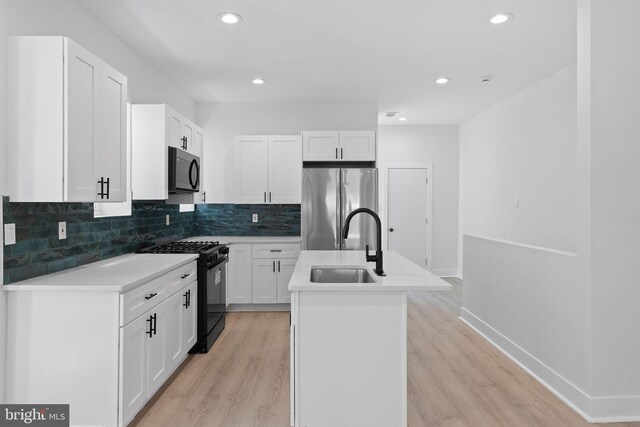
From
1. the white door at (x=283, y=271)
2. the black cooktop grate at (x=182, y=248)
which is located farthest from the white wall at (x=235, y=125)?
the black cooktop grate at (x=182, y=248)

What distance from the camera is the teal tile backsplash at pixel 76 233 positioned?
215 cm

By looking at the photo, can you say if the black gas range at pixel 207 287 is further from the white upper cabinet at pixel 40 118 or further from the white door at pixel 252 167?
the white upper cabinet at pixel 40 118

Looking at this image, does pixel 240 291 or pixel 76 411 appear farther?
pixel 240 291

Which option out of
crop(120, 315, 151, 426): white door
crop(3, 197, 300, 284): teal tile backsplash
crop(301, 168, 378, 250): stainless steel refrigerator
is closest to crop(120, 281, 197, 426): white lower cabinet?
crop(120, 315, 151, 426): white door

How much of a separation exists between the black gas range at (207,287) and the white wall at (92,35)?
4.68 ft

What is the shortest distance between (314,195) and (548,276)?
8.74ft

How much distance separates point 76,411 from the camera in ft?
6.78

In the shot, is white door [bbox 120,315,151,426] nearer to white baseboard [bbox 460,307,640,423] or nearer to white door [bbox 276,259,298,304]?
white door [bbox 276,259,298,304]

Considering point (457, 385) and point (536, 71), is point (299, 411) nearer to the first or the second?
point (457, 385)

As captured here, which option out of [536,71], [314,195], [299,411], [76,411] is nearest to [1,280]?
[76,411]

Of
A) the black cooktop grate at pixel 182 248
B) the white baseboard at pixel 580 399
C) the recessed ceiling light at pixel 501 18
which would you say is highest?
the recessed ceiling light at pixel 501 18

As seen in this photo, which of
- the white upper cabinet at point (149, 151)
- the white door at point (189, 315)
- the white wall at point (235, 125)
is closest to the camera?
the white door at point (189, 315)

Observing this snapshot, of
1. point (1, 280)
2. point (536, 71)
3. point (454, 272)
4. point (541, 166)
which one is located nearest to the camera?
point (1, 280)

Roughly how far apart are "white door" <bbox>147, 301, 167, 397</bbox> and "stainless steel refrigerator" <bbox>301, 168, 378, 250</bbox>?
2.27m
